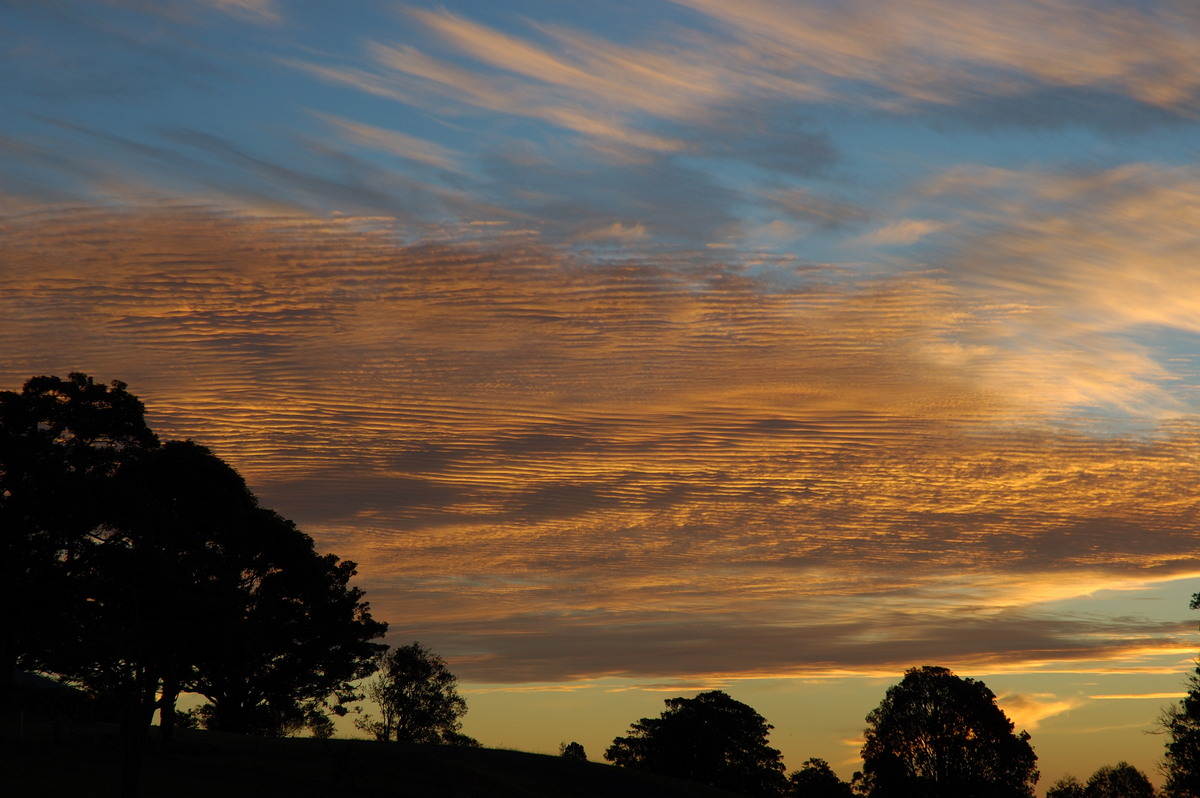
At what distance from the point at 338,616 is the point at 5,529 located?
73.6 ft

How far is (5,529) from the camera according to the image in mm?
57562

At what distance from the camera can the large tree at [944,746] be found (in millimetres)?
106562

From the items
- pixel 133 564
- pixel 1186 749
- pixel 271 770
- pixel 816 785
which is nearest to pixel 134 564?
pixel 133 564

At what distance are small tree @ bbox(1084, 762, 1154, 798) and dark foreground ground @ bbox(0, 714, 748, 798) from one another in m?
91.2

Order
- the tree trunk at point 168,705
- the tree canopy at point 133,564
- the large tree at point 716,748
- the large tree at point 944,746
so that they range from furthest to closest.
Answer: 1. the large tree at point 716,748
2. the large tree at point 944,746
3. the tree trunk at point 168,705
4. the tree canopy at point 133,564

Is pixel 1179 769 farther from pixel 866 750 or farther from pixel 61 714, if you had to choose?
Answer: pixel 61 714

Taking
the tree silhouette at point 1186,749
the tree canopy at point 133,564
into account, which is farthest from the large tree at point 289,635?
the tree silhouette at point 1186,749

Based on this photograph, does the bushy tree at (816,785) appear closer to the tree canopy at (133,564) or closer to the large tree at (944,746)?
the large tree at (944,746)

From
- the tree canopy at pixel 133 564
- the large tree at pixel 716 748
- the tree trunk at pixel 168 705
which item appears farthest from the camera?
the large tree at pixel 716 748

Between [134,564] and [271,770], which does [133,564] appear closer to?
[134,564]

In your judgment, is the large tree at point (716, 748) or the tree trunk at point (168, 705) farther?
the large tree at point (716, 748)

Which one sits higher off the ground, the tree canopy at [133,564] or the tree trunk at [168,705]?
the tree canopy at [133,564]

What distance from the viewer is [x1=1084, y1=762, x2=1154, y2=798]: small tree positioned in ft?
444

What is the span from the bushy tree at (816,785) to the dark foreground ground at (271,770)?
66737mm
